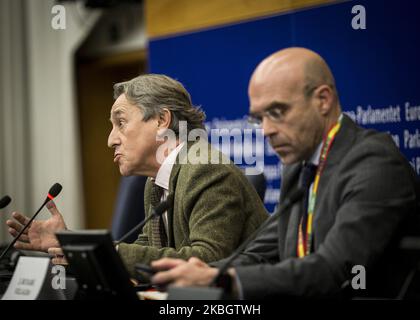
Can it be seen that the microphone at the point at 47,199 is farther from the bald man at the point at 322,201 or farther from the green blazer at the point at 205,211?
the bald man at the point at 322,201

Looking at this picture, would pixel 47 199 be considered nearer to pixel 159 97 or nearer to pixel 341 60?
pixel 159 97

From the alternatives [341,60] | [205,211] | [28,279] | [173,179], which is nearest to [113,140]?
[173,179]

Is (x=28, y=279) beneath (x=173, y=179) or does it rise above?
beneath

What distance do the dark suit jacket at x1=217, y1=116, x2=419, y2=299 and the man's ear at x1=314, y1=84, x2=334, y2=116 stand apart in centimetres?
7

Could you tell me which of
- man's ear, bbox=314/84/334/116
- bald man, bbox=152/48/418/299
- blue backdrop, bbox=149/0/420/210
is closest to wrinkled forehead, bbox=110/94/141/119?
bald man, bbox=152/48/418/299

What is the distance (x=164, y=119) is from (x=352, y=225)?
3.19 ft

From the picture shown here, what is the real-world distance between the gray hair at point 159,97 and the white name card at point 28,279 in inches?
27.7

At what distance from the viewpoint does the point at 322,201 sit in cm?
178

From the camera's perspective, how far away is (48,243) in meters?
2.33

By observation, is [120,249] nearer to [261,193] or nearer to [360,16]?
[261,193]

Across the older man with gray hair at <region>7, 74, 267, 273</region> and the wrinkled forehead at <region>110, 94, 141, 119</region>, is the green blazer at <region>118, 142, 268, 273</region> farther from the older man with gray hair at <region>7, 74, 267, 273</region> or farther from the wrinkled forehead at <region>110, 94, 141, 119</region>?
the wrinkled forehead at <region>110, 94, 141, 119</region>

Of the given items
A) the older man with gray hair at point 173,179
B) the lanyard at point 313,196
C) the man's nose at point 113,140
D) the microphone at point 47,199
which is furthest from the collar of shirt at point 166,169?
the lanyard at point 313,196
